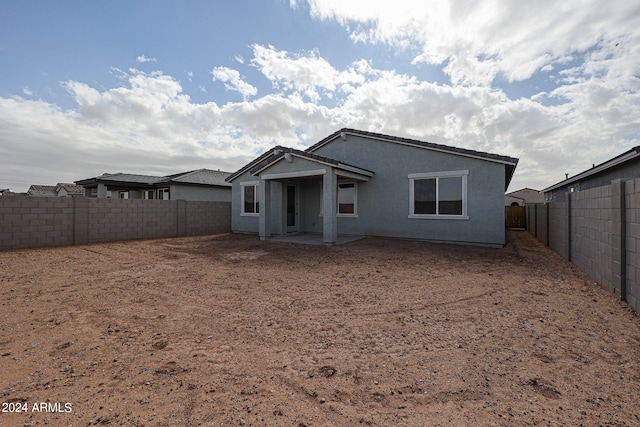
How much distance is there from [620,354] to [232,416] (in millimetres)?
3838

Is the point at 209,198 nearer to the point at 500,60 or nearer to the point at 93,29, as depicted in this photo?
the point at 93,29

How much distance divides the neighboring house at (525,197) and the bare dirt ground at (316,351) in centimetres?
4141

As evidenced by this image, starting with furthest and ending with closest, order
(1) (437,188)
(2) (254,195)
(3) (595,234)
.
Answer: (2) (254,195) → (1) (437,188) → (3) (595,234)

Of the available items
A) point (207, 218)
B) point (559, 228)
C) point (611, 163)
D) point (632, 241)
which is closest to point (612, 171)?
point (611, 163)

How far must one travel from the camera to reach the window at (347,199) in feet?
42.7

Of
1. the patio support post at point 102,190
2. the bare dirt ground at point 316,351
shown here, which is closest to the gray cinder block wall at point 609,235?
the bare dirt ground at point 316,351

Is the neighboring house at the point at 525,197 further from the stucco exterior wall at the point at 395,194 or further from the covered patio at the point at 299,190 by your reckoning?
the covered patio at the point at 299,190

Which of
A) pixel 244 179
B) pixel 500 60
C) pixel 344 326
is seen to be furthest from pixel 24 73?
pixel 500 60

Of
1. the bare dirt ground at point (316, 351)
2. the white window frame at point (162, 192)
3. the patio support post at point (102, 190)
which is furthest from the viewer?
the white window frame at point (162, 192)

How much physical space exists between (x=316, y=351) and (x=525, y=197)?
50.6 meters

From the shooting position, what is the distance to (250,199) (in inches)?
613

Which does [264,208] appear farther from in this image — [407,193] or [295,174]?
[407,193]

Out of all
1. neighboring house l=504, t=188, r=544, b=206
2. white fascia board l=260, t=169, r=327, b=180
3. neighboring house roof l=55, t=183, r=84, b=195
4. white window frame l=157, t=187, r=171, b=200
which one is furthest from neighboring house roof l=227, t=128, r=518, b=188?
neighboring house l=504, t=188, r=544, b=206

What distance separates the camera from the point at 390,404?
228 centimetres
